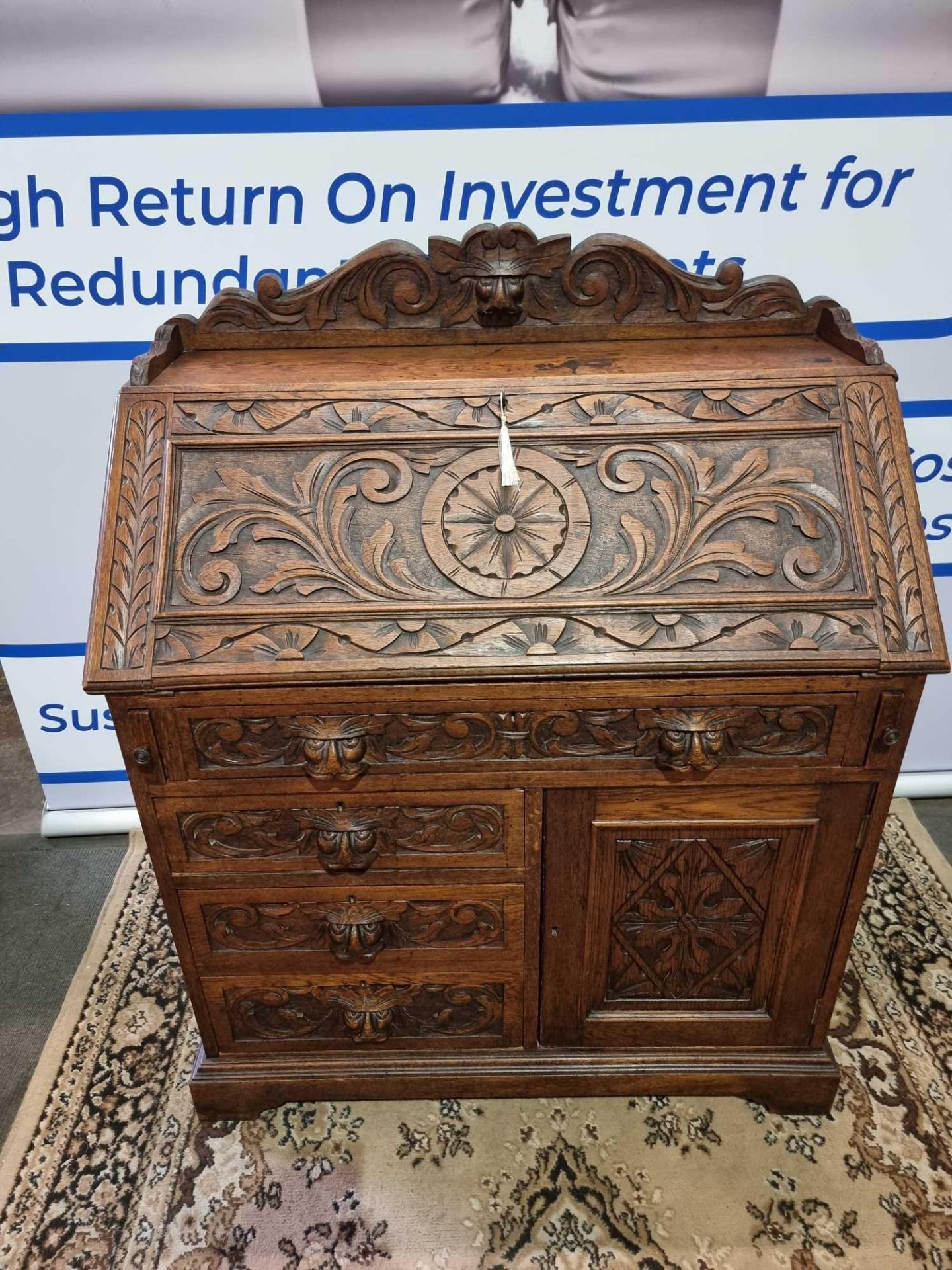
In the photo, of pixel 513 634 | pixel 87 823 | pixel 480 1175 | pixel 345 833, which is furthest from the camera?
pixel 87 823

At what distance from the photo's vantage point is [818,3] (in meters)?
1.46

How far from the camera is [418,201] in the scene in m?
1.60

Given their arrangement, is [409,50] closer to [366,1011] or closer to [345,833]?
[345,833]

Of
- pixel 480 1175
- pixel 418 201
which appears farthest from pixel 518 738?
pixel 418 201

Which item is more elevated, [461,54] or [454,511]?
[461,54]

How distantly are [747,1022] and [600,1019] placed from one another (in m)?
0.26

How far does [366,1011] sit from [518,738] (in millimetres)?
624

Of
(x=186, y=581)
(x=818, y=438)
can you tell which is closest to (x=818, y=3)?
(x=818, y=438)

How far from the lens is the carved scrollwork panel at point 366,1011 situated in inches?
58.9

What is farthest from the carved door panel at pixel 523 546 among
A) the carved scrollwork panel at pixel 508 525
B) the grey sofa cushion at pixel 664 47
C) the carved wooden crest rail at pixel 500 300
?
the grey sofa cushion at pixel 664 47

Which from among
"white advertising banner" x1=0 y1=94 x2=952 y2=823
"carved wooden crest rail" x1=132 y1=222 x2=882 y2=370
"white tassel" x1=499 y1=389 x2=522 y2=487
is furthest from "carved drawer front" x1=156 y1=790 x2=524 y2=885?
"white advertising banner" x1=0 y1=94 x2=952 y2=823

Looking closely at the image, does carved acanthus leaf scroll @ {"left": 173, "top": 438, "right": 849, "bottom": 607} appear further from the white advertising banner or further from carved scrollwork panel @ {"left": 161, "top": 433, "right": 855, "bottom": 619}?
the white advertising banner

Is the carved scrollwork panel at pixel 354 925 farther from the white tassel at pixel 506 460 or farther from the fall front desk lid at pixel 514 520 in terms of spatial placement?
the white tassel at pixel 506 460

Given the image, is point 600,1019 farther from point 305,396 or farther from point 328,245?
point 328,245
